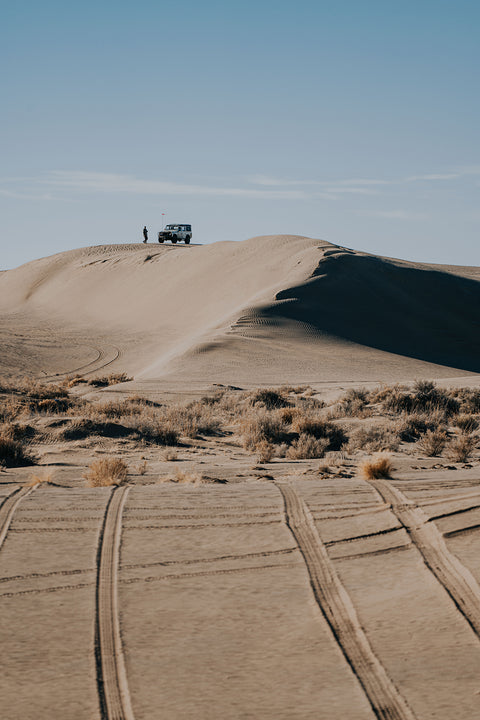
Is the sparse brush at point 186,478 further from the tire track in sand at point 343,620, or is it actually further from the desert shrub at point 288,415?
the desert shrub at point 288,415

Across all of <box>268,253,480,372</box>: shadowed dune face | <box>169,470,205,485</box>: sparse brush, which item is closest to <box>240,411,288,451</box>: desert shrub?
<box>169,470,205,485</box>: sparse brush

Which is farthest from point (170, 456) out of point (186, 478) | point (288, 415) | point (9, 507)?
point (9, 507)

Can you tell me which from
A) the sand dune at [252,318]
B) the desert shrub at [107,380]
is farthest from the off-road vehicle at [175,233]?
the desert shrub at [107,380]

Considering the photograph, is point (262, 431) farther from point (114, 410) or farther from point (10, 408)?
point (10, 408)

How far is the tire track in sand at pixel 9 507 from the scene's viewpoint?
587 centimetres

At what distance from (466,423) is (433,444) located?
110 inches

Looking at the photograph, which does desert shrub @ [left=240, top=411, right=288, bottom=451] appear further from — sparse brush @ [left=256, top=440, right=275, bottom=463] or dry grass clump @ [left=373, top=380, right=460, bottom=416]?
dry grass clump @ [left=373, top=380, right=460, bottom=416]

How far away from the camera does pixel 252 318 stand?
37062 mm

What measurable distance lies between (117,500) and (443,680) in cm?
377

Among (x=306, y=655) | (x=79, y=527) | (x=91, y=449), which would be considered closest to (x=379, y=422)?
(x=91, y=449)

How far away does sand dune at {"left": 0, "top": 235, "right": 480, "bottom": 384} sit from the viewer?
30.2m

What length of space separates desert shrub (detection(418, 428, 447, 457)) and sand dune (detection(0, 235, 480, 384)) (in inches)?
487

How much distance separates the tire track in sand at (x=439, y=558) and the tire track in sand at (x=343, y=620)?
707 millimetres

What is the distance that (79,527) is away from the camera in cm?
596
